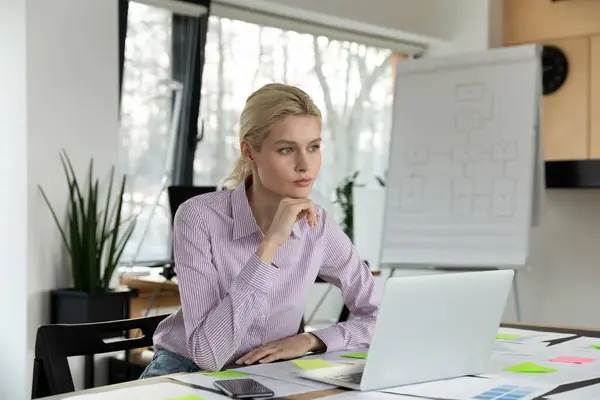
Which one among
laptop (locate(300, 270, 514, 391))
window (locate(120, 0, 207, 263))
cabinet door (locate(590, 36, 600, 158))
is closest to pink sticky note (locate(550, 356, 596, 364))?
laptop (locate(300, 270, 514, 391))

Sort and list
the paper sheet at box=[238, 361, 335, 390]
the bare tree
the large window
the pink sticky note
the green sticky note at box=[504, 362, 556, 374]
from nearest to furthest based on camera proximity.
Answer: the paper sheet at box=[238, 361, 335, 390]
the green sticky note at box=[504, 362, 556, 374]
the pink sticky note
the large window
the bare tree

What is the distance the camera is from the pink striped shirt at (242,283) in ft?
5.90

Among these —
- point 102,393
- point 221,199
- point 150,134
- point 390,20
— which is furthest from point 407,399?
point 390,20

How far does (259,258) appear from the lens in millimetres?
1831

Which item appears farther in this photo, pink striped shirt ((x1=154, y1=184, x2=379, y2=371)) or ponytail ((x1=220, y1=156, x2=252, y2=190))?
ponytail ((x1=220, y1=156, x2=252, y2=190))

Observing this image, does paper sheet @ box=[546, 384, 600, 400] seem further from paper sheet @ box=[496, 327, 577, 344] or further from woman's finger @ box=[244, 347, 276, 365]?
woman's finger @ box=[244, 347, 276, 365]

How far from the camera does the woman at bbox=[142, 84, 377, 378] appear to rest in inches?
71.1

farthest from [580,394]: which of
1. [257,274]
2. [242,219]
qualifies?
[242,219]

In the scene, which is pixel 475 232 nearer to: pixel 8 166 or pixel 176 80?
pixel 176 80

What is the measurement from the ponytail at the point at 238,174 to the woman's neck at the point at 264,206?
3.7 inches

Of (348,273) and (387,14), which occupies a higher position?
(387,14)

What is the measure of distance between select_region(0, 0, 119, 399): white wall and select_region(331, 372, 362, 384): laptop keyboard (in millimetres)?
2166

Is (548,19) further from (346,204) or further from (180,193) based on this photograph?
(180,193)

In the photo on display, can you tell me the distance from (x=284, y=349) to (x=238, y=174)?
1.79 feet
